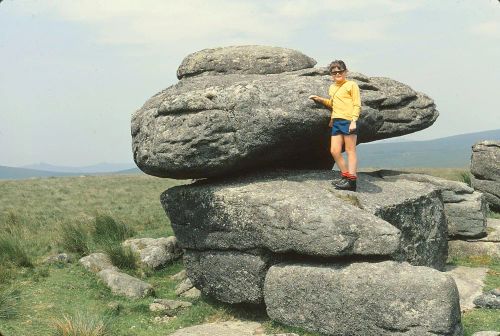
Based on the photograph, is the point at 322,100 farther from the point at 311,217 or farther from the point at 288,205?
the point at 311,217

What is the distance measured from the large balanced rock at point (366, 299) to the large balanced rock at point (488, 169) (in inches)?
621

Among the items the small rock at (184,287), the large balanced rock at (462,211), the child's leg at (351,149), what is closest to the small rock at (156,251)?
the small rock at (184,287)

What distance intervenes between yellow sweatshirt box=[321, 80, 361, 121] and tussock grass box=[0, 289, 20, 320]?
9008 millimetres

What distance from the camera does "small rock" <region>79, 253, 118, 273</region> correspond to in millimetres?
16797

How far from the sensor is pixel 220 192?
13.2 metres

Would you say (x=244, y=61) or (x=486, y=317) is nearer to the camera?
(x=486, y=317)

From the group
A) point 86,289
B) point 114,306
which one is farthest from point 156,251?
point 114,306

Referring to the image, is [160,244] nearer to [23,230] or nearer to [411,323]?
[23,230]

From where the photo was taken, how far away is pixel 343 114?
12938mm

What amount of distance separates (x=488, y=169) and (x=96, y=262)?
17625 mm

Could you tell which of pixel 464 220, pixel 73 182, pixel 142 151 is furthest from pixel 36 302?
pixel 73 182

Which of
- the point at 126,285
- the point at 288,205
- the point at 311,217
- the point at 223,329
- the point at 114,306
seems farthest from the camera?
the point at 126,285

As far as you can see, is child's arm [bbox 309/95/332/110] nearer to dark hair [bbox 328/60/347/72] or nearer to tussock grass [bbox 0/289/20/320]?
dark hair [bbox 328/60/347/72]

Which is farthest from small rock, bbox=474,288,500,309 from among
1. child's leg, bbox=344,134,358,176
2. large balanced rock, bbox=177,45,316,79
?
large balanced rock, bbox=177,45,316,79
